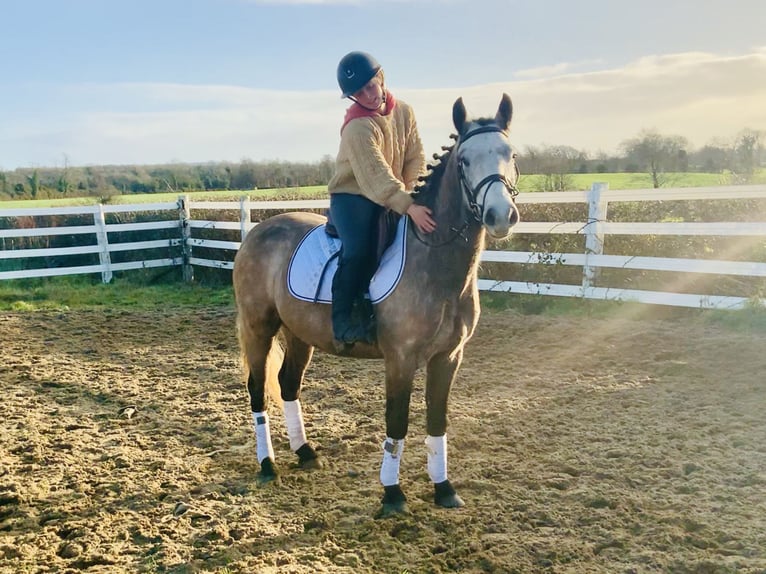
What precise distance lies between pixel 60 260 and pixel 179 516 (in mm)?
12146

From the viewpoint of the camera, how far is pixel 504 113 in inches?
125

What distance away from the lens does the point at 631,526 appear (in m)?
3.32

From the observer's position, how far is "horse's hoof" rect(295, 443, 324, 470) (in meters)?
4.29

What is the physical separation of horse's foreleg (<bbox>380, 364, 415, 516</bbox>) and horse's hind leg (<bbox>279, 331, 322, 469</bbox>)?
2.94 feet

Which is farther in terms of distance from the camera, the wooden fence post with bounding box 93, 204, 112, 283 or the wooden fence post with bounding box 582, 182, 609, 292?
the wooden fence post with bounding box 93, 204, 112, 283

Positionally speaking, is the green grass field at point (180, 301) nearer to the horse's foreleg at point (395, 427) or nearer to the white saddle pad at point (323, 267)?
the horse's foreleg at point (395, 427)

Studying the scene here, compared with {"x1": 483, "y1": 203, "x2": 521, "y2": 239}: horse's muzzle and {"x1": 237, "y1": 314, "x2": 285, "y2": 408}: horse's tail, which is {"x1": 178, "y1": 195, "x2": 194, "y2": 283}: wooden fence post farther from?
{"x1": 483, "y1": 203, "x2": 521, "y2": 239}: horse's muzzle

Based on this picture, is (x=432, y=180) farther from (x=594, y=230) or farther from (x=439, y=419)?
(x=594, y=230)

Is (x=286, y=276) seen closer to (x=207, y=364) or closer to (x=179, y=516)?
(x=179, y=516)

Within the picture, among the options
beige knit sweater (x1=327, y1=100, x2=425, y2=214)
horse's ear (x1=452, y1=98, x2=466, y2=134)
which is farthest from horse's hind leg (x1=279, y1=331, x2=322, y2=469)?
horse's ear (x1=452, y1=98, x2=466, y2=134)

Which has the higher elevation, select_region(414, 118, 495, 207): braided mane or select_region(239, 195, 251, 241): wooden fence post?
select_region(414, 118, 495, 207): braided mane

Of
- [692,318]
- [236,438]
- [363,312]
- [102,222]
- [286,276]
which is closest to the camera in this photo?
[363,312]

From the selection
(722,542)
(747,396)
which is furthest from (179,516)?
(747,396)

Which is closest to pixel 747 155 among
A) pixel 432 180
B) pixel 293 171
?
pixel 432 180
